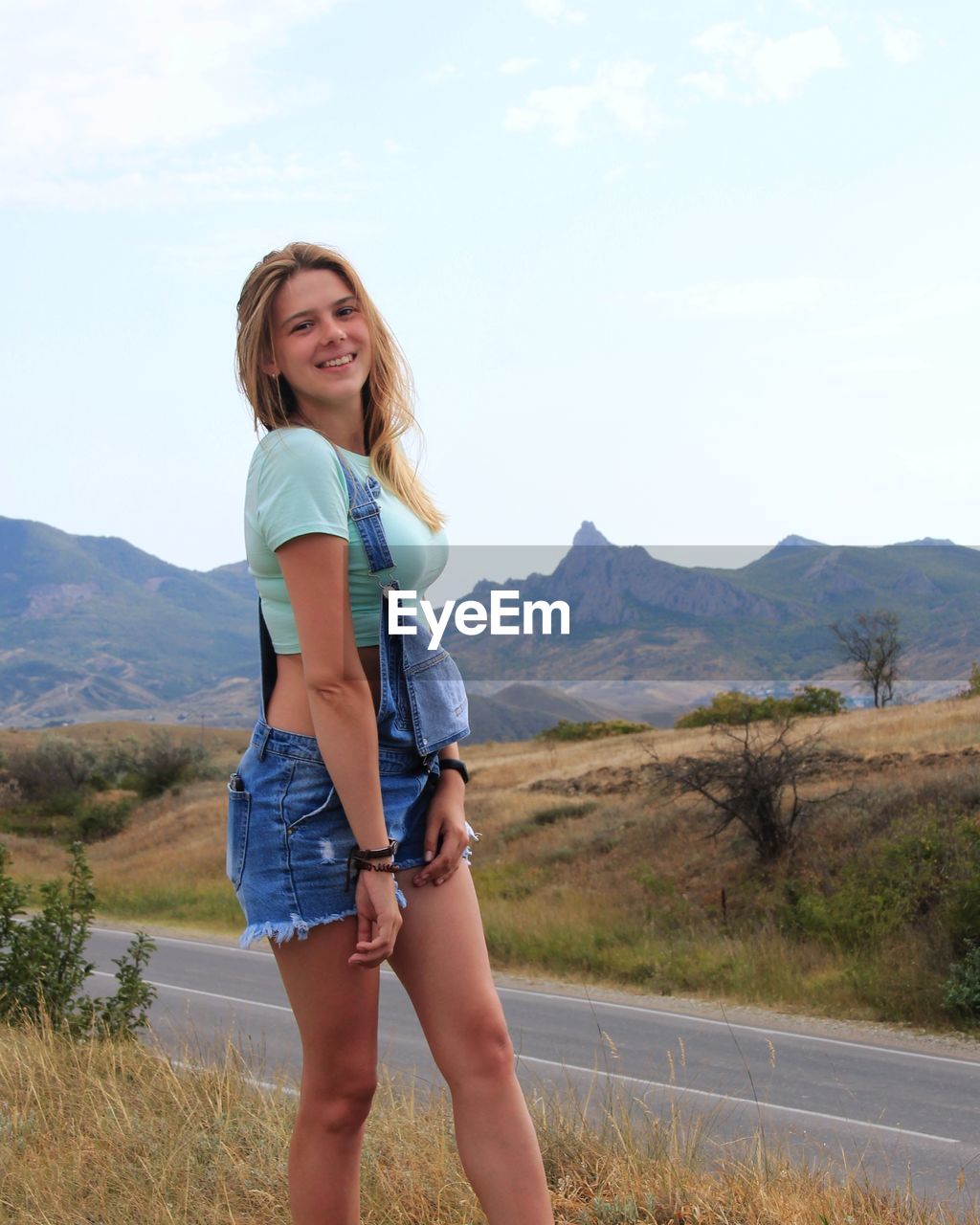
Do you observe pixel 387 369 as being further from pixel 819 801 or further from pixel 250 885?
pixel 819 801

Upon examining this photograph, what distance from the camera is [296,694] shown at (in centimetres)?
251

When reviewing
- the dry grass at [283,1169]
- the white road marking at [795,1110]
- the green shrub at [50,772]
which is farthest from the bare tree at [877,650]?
the dry grass at [283,1169]

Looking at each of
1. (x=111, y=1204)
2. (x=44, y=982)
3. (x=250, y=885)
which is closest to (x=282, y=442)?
(x=250, y=885)

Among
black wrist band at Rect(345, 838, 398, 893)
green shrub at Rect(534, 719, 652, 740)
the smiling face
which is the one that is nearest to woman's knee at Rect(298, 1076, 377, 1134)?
black wrist band at Rect(345, 838, 398, 893)

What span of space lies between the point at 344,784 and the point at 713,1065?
29.5 feet

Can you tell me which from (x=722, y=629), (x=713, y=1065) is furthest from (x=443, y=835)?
(x=722, y=629)

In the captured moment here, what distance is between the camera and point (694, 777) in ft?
64.8

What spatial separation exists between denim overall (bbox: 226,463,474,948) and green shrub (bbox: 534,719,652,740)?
179ft

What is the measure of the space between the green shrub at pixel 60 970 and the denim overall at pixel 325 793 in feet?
12.5

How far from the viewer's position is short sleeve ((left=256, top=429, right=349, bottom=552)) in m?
2.37

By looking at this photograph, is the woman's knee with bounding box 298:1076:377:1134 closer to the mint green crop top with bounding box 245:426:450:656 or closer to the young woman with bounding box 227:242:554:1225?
the young woman with bounding box 227:242:554:1225

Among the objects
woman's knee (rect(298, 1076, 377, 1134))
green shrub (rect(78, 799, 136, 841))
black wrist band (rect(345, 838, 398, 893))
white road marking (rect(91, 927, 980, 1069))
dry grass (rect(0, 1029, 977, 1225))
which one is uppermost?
black wrist band (rect(345, 838, 398, 893))

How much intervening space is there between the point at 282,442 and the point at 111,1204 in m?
2.29

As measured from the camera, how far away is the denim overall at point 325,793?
2.45m
